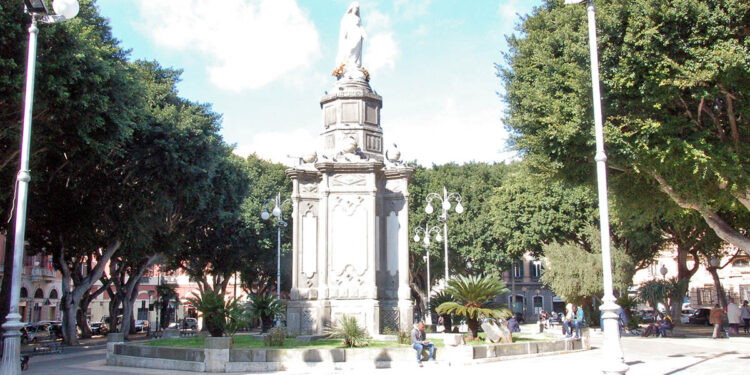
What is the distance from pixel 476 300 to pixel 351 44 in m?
10.8

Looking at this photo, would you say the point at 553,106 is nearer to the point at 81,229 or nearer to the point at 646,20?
the point at 646,20

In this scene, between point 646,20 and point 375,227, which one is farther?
point 375,227

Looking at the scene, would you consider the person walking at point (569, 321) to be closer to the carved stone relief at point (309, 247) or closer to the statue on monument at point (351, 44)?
the carved stone relief at point (309, 247)

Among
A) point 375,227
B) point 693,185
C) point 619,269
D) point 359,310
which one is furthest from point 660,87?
point 619,269

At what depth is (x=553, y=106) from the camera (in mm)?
19344

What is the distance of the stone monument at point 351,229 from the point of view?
810 inches

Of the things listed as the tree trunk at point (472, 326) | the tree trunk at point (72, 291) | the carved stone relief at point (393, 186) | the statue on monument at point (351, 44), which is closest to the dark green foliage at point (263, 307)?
the carved stone relief at point (393, 186)

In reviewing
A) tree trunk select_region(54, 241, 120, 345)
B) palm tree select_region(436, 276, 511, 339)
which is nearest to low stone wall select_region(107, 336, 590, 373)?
palm tree select_region(436, 276, 511, 339)

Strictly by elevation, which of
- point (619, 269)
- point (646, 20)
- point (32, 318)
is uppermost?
point (646, 20)

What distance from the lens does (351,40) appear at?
78.1ft

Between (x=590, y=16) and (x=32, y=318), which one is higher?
(x=590, y=16)

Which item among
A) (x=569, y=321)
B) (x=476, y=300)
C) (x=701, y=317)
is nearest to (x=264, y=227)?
(x=569, y=321)

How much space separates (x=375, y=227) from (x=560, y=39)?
8.42 m

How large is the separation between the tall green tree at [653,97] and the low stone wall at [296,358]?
7042 millimetres
